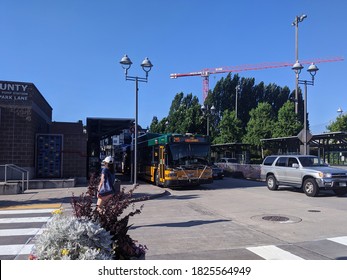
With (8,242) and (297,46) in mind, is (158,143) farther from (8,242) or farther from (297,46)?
(297,46)

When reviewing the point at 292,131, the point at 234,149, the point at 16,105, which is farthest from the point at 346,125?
the point at 16,105

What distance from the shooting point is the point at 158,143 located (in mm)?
20703

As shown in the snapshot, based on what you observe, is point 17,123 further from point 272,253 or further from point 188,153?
point 272,253

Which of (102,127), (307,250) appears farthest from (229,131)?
(307,250)

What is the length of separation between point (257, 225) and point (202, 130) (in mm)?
39014

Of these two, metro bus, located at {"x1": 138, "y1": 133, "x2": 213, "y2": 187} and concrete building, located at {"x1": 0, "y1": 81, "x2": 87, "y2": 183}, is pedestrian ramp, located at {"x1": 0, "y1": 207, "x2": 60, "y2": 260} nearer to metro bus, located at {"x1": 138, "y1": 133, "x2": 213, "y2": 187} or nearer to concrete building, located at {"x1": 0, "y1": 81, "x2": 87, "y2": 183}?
metro bus, located at {"x1": 138, "y1": 133, "x2": 213, "y2": 187}

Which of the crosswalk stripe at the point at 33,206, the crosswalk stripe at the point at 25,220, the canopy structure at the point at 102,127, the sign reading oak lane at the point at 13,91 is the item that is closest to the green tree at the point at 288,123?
the canopy structure at the point at 102,127

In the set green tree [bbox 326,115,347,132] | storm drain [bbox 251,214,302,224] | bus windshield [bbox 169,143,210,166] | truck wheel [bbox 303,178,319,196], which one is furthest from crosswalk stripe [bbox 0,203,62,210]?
green tree [bbox 326,115,347,132]

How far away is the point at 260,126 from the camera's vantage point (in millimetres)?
46312

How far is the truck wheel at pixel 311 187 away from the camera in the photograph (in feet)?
51.3

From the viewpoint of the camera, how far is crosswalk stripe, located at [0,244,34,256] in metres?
6.69

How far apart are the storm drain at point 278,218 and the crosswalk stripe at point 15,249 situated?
A: 6.08 meters
